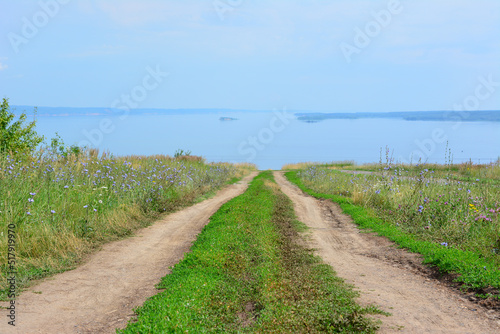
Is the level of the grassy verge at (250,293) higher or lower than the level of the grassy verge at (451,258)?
lower

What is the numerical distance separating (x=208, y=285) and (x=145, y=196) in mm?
8557

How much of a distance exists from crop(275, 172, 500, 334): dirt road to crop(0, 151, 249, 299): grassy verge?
5.95m

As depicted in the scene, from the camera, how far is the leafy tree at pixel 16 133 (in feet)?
54.2

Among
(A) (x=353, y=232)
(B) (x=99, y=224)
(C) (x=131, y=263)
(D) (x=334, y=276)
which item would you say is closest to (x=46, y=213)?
(B) (x=99, y=224)

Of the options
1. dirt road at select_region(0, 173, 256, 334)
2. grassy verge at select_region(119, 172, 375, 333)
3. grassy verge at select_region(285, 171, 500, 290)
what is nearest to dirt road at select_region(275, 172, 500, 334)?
grassy verge at select_region(285, 171, 500, 290)

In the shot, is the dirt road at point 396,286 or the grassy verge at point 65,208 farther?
the grassy verge at point 65,208

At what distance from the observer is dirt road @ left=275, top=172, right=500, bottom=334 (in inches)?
228

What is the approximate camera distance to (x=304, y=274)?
317 inches

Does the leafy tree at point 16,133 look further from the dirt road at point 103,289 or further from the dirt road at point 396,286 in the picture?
the dirt road at point 396,286

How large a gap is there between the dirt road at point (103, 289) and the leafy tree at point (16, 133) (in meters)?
8.75

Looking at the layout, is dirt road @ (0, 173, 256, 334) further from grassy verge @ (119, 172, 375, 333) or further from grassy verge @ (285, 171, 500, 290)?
grassy verge @ (285, 171, 500, 290)

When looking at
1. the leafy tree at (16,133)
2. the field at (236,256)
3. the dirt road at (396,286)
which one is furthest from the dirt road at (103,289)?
the leafy tree at (16,133)

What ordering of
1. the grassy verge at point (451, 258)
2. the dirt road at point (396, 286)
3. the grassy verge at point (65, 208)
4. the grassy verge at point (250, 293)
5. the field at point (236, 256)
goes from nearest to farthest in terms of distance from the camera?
the grassy verge at point (250, 293) → the dirt road at point (396, 286) → the field at point (236, 256) → the grassy verge at point (451, 258) → the grassy verge at point (65, 208)

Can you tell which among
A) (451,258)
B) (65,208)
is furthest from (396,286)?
(65,208)
